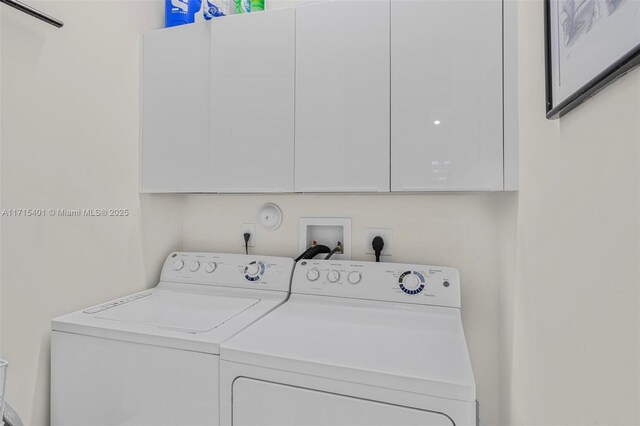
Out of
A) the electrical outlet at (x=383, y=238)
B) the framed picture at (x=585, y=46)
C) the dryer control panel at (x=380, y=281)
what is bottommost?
the dryer control panel at (x=380, y=281)

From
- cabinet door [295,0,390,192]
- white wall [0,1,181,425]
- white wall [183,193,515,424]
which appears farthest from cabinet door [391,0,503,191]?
white wall [0,1,181,425]

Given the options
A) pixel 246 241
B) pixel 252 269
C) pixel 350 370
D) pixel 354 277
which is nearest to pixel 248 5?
→ pixel 246 241

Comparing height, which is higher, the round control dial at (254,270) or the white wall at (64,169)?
the white wall at (64,169)

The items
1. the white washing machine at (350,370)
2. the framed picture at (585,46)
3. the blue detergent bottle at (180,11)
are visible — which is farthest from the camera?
the blue detergent bottle at (180,11)

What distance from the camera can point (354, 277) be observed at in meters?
1.44

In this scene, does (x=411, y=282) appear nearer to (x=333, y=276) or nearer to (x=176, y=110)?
(x=333, y=276)

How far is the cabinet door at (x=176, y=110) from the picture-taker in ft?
4.93

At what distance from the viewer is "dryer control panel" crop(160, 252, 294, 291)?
1553 millimetres

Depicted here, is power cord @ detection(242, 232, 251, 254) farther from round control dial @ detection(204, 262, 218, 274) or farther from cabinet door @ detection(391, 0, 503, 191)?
cabinet door @ detection(391, 0, 503, 191)

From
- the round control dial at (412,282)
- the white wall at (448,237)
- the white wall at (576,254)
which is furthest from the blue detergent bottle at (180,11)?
the round control dial at (412,282)

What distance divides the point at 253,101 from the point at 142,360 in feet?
3.32

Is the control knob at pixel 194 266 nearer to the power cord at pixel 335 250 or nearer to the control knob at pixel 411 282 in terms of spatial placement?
the power cord at pixel 335 250

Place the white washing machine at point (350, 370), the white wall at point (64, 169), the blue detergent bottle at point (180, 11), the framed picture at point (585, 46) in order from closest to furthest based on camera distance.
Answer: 1. the framed picture at point (585, 46)
2. the white washing machine at point (350, 370)
3. the white wall at point (64, 169)
4. the blue detergent bottle at point (180, 11)

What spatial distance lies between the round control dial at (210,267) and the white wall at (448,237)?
267mm
